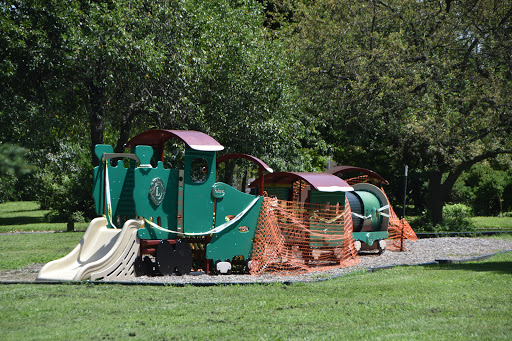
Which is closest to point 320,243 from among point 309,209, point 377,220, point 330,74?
point 309,209

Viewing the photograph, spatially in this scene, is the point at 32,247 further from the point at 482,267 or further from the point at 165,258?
the point at 482,267

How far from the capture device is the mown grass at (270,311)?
6195 mm

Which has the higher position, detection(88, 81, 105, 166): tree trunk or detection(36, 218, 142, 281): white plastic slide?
detection(88, 81, 105, 166): tree trunk

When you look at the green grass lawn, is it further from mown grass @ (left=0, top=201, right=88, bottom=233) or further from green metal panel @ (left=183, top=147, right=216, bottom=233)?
mown grass @ (left=0, top=201, right=88, bottom=233)

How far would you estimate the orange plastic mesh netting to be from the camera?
38.7 ft

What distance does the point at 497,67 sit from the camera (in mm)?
20969

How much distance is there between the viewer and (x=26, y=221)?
28859 millimetres

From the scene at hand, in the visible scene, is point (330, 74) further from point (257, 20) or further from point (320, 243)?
point (320, 243)

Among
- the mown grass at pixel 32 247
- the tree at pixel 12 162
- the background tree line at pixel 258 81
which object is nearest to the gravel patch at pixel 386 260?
the mown grass at pixel 32 247

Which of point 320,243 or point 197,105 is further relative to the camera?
point 197,105

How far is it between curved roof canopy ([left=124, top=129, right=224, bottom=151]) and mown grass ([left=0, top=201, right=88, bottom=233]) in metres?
3.91

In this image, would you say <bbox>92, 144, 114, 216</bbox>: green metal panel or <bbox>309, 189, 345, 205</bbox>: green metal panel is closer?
<bbox>92, 144, 114, 216</bbox>: green metal panel

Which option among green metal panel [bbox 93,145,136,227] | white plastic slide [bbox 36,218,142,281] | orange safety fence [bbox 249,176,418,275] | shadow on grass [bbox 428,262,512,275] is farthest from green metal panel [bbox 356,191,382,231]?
white plastic slide [bbox 36,218,142,281]

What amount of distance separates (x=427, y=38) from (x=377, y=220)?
9143 millimetres
